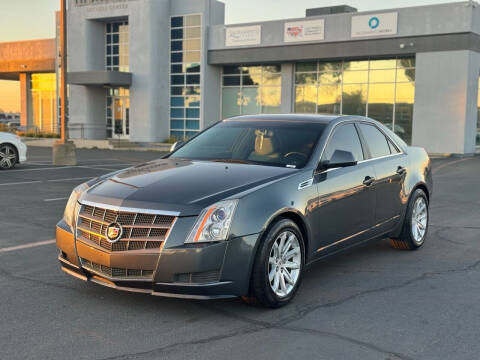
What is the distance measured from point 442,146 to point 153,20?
1888cm

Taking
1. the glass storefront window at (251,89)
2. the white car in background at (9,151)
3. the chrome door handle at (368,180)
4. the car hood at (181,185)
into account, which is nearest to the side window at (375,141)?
the chrome door handle at (368,180)

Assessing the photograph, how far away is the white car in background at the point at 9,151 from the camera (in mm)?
17719

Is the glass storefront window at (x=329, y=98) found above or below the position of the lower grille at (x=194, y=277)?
above

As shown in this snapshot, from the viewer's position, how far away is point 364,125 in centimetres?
679

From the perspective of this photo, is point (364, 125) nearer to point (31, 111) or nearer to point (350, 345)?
point (350, 345)

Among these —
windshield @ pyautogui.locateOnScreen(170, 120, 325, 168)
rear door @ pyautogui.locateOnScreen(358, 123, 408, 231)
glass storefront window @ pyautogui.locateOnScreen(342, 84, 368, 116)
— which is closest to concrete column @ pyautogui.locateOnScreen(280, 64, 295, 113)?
glass storefront window @ pyautogui.locateOnScreen(342, 84, 368, 116)

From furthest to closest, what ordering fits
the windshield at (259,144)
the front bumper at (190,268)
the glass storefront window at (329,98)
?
the glass storefront window at (329,98), the windshield at (259,144), the front bumper at (190,268)

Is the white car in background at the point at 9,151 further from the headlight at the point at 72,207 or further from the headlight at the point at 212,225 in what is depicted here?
the headlight at the point at 212,225

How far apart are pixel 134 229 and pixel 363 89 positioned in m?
29.0

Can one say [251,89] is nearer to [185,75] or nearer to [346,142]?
[185,75]

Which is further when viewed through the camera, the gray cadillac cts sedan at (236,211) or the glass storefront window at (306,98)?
the glass storefront window at (306,98)

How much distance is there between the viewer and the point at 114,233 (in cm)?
461

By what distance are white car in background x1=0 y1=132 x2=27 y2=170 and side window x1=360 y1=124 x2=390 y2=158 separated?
13803 millimetres

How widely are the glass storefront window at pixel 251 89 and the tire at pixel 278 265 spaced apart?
30005 mm
